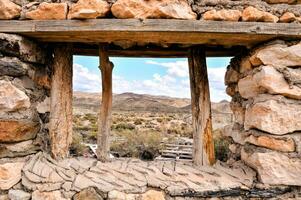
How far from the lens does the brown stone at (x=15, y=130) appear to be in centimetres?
186

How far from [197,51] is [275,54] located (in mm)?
528

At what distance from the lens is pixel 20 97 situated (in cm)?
188

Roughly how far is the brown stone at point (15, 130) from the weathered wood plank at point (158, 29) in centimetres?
57

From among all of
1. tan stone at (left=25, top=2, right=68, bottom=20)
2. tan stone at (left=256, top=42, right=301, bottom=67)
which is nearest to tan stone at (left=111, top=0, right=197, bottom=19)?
tan stone at (left=25, top=2, right=68, bottom=20)

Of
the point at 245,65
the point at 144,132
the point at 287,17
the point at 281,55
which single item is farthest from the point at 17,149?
the point at 144,132

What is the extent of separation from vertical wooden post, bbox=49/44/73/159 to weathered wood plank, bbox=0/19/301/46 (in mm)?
270

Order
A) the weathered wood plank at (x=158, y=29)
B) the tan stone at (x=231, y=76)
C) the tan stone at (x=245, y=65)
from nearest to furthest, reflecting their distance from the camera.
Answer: the weathered wood plank at (x=158, y=29) → the tan stone at (x=245, y=65) → the tan stone at (x=231, y=76)

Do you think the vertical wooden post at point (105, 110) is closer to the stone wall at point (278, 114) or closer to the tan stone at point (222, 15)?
the tan stone at point (222, 15)

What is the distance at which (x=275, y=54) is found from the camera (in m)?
1.81

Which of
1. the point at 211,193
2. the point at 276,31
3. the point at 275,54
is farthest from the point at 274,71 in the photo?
the point at 211,193

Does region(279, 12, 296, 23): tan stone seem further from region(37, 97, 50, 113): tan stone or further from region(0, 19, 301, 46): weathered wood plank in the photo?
region(37, 97, 50, 113): tan stone

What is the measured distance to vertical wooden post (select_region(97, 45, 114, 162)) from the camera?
2109mm

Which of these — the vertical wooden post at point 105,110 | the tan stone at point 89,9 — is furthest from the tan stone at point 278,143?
the tan stone at point 89,9

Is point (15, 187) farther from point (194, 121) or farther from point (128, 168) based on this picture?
point (194, 121)
